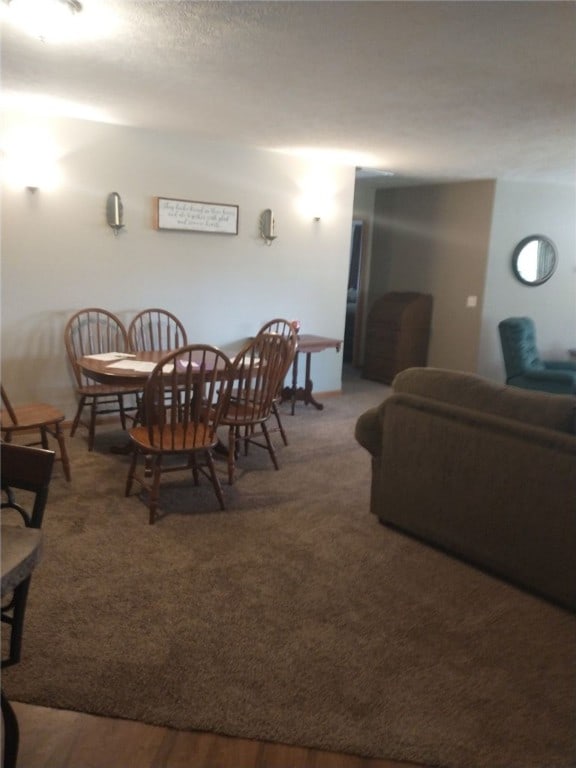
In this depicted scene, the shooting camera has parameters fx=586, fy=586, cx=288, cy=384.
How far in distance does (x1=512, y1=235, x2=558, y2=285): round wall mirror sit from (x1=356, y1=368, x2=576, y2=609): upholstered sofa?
403 centimetres

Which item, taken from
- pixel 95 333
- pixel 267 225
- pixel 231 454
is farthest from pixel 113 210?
pixel 231 454

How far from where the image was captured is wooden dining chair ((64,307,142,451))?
4.04 m

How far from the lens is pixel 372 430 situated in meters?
2.96

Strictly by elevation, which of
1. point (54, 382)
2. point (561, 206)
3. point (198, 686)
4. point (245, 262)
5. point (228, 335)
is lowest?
point (198, 686)

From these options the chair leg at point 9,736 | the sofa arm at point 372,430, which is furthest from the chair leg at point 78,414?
the chair leg at point 9,736

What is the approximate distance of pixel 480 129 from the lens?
3.83m

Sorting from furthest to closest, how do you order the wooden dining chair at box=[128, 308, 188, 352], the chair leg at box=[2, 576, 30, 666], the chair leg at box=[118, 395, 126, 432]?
the wooden dining chair at box=[128, 308, 188, 352] → the chair leg at box=[118, 395, 126, 432] → the chair leg at box=[2, 576, 30, 666]

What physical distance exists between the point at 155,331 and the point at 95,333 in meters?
0.47

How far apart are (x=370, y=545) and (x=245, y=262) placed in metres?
2.98

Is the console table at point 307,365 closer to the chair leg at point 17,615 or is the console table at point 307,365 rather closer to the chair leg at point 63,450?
the chair leg at point 63,450

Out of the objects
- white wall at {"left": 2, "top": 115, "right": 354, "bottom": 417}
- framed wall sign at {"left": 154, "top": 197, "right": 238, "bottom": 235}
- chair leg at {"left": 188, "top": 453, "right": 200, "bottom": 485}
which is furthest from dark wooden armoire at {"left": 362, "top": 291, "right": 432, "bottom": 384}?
chair leg at {"left": 188, "top": 453, "right": 200, "bottom": 485}

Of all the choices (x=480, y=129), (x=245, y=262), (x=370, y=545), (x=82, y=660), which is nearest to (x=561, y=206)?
(x=480, y=129)

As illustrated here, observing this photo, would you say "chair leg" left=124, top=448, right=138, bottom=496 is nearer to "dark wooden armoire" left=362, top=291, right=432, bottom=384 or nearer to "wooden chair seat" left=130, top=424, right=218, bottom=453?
"wooden chair seat" left=130, top=424, right=218, bottom=453

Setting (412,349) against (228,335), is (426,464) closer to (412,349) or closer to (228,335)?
(228,335)
